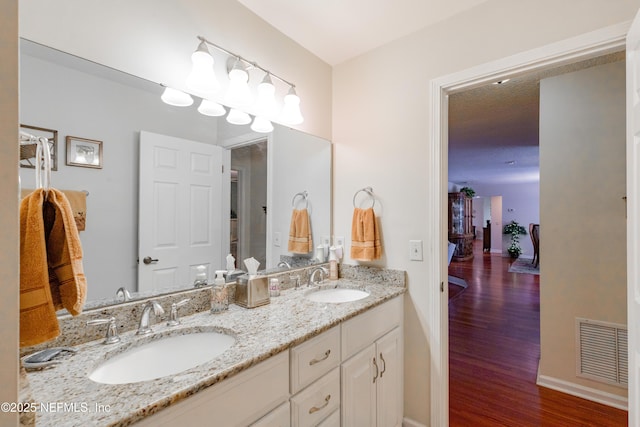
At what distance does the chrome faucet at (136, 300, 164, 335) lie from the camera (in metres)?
1.07

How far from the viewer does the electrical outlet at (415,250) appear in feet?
5.69

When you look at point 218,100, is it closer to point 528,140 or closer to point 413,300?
point 413,300

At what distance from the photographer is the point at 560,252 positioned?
7.26 feet

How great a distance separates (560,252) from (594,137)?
2.85 feet

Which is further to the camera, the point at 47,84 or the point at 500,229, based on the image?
the point at 500,229

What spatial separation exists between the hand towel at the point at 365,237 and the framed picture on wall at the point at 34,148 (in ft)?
4.91

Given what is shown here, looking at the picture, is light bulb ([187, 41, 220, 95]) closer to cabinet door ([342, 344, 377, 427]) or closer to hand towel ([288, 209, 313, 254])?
hand towel ([288, 209, 313, 254])

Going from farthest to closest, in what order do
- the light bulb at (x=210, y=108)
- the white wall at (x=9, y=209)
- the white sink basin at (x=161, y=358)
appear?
the light bulb at (x=210, y=108)
the white sink basin at (x=161, y=358)
the white wall at (x=9, y=209)

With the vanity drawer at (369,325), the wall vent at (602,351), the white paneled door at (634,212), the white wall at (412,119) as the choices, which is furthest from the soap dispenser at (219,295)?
the wall vent at (602,351)

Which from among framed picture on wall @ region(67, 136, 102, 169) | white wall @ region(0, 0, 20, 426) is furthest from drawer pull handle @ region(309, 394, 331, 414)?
framed picture on wall @ region(67, 136, 102, 169)

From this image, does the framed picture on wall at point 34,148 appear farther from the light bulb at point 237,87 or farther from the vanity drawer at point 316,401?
the vanity drawer at point 316,401

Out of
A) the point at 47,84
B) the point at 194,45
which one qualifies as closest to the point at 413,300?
the point at 194,45

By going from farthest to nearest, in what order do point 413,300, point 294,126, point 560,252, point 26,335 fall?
1. point 560,252
2. point 294,126
3. point 413,300
4. point 26,335

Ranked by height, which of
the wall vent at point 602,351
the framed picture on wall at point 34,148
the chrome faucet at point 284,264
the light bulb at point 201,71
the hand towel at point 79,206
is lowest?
the wall vent at point 602,351
